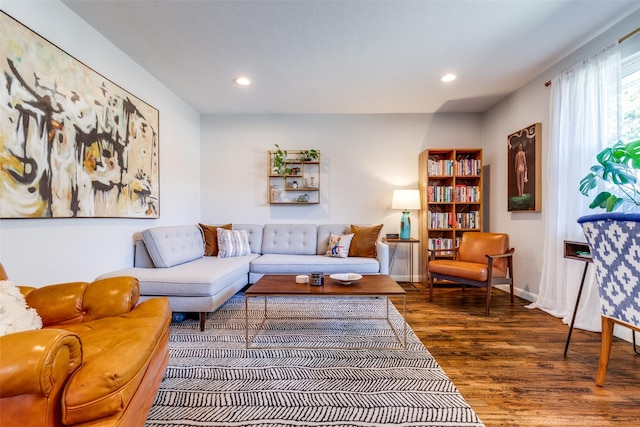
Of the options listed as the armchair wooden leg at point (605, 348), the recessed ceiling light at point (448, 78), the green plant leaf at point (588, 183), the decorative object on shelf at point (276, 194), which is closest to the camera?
the armchair wooden leg at point (605, 348)

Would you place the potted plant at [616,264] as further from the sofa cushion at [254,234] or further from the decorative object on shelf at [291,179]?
the sofa cushion at [254,234]

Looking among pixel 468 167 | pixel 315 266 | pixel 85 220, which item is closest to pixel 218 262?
pixel 315 266

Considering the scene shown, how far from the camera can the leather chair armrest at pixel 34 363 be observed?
74 centimetres

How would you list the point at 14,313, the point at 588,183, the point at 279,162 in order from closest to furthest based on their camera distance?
the point at 14,313
the point at 588,183
the point at 279,162

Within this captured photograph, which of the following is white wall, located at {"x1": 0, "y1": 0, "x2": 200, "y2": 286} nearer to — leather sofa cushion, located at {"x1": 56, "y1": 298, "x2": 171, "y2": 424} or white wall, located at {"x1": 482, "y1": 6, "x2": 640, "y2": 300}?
leather sofa cushion, located at {"x1": 56, "y1": 298, "x2": 171, "y2": 424}

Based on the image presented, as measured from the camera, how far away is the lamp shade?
363cm

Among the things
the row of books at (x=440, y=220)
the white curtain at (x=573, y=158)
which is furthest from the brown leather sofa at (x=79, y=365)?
the row of books at (x=440, y=220)

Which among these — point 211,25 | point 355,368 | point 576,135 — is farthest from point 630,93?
point 211,25

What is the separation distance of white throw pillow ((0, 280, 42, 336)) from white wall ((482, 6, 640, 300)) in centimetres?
379

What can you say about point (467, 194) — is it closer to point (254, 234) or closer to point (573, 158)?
point (573, 158)

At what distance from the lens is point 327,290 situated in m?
2.00

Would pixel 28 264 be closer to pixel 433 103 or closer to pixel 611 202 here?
pixel 611 202

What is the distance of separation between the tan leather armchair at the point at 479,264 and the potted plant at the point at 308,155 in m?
2.11

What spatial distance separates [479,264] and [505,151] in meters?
1.63
